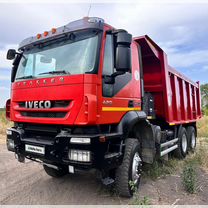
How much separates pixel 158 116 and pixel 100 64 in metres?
2.95

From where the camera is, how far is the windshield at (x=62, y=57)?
3252 millimetres

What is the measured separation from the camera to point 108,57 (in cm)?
343

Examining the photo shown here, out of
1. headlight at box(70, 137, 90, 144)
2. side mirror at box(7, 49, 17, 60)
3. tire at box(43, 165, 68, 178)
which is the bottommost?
tire at box(43, 165, 68, 178)

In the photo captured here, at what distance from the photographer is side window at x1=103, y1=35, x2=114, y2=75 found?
3.36 m

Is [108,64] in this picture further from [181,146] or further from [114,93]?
[181,146]

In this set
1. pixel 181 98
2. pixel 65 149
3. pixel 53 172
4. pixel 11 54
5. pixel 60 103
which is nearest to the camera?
pixel 65 149

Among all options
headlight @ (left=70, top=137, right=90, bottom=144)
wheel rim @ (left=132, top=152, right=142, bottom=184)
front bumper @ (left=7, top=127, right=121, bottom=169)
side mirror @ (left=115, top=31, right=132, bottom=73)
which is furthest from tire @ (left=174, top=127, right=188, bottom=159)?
headlight @ (left=70, top=137, right=90, bottom=144)

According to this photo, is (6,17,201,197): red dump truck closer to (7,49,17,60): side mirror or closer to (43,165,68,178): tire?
(7,49,17,60): side mirror

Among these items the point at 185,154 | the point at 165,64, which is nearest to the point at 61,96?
the point at 165,64

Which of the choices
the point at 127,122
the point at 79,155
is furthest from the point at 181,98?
the point at 79,155

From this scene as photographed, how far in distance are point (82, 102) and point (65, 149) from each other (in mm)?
676

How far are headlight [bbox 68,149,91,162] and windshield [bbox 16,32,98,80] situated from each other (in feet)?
3.50

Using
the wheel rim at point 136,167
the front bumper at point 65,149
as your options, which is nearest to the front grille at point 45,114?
the front bumper at point 65,149

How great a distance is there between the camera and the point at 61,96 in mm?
3271
